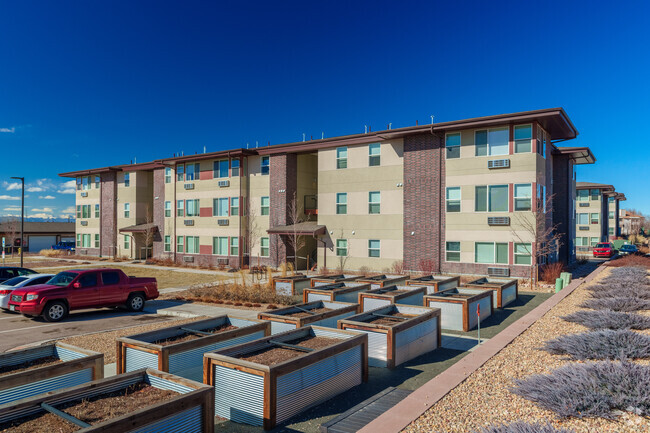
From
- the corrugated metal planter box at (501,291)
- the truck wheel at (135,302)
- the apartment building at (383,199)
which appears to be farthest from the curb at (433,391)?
the apartment building at (383,199)

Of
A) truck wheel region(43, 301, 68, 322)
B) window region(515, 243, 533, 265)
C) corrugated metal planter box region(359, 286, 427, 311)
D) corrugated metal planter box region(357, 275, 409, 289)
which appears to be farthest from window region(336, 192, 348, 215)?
truck wheel region(43, 301, 68, 322)

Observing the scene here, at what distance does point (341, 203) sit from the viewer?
31344 mm

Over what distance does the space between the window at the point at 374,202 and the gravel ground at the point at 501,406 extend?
20.4 m

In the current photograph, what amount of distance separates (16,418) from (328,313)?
6.80m

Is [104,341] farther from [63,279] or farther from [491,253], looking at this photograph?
[491,253]

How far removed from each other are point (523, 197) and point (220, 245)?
23.9 meters

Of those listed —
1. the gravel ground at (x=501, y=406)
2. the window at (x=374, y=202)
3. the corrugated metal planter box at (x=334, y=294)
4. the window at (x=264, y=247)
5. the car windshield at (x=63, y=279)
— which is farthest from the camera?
the window at (x=264, y=247)

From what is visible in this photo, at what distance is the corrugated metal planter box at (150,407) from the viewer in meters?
4.70

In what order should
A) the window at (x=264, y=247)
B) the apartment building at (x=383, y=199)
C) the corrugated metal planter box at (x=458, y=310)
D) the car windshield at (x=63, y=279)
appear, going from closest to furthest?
1. the corrugated metal planter box at (x=458, y=310)
2. the car windshield at (x=63, y=279)
3. the apartment building at (x=383, y=199)
4. the window at (x=264, y=247)

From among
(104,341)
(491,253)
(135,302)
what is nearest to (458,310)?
(104,341)

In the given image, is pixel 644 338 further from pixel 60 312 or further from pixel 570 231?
pixel 570 231

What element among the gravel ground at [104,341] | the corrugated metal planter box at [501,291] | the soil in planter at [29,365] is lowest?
the gravel ground at [104,341]

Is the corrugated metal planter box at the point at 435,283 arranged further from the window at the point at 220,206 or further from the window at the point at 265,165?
the window at the point at 220,206

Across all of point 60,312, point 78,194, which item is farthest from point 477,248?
point 78,194
